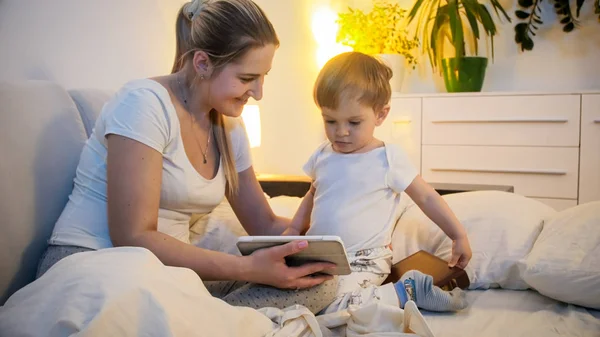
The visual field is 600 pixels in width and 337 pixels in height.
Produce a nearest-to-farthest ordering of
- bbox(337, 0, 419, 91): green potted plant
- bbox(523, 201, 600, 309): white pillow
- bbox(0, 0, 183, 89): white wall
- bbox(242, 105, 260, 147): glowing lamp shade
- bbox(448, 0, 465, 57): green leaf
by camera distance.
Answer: bbox(523, 201, 600, 309): white pillow
bbox(0, 0, 183, 89): white wall
bbox(242, 105, 260, 147): glowing lamp shade
bbox(448, 0, 465, 57): green leaf
bbox(337, 0, 419, 91): green potted plant

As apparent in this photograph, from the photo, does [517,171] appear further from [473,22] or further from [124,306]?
[124,306]

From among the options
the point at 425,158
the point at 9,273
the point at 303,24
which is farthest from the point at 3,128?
the point at 425,158

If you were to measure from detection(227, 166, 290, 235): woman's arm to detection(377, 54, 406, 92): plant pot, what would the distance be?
7.31ft

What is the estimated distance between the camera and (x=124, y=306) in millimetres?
799

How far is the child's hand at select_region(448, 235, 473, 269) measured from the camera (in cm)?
143

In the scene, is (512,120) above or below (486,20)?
below

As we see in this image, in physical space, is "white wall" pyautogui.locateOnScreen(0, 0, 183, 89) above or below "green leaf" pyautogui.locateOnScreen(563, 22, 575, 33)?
below

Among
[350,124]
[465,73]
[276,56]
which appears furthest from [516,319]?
[465,73]

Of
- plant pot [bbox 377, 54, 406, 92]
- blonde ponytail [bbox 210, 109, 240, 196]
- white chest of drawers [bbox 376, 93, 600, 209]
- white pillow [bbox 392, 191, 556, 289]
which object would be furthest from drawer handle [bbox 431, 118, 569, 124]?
blonde ponytail [bbox 210, 109, 240, 196]

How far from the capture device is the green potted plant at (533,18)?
3516mm

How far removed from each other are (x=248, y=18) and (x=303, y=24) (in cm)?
232

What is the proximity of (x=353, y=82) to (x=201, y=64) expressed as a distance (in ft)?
1.26

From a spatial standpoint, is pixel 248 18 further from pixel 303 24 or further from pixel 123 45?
pixel 303 24

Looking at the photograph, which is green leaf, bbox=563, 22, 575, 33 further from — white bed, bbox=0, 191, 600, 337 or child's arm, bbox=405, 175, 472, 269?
child's arm, bbox=405, 175, 472, 269
